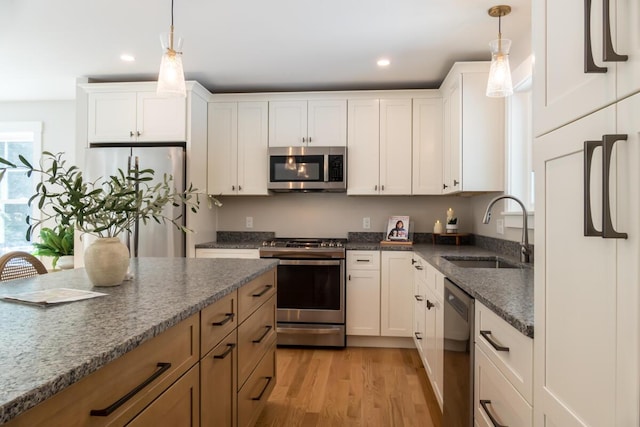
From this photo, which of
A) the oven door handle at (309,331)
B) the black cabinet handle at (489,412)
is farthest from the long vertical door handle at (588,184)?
the oven door handle at (309,331)

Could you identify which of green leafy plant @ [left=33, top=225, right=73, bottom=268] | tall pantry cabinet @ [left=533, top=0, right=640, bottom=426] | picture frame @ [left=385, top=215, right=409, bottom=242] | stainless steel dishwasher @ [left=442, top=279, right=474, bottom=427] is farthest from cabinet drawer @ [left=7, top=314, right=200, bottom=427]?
green leafy plant @ [left=33, top=225, right=73, bottom=268]

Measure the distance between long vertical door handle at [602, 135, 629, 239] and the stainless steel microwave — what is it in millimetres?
3003

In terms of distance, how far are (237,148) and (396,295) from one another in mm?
2030

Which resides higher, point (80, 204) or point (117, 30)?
point (117, 30)

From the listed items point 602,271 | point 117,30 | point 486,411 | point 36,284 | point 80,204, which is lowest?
point 486,411

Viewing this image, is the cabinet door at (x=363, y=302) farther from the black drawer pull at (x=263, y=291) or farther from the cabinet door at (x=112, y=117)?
the cabinet door at (x=112, y=117)

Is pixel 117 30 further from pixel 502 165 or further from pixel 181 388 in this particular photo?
pixel 502 165

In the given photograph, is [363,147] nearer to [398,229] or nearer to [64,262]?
[398,229]

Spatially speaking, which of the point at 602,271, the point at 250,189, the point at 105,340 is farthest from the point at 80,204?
the point at 250,189

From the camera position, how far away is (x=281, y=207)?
4.13m

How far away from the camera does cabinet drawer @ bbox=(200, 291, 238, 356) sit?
4.35ft

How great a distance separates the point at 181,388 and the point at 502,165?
272 centimetres

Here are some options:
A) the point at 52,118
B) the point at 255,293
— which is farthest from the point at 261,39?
the point at 52,118

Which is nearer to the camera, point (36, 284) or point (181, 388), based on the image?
point (181, 388)
